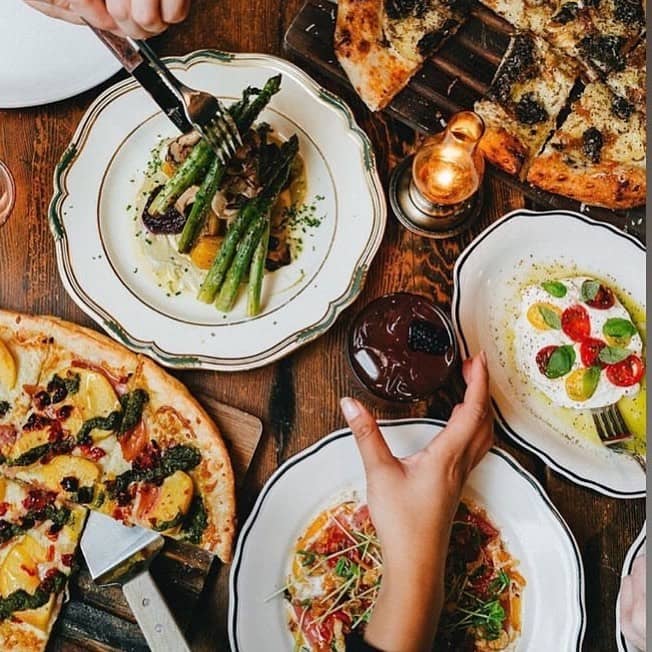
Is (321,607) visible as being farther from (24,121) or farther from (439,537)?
(24,121)

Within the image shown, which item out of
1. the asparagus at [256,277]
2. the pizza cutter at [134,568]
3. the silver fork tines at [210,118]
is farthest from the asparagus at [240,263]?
the pizza cutter at [134,568]

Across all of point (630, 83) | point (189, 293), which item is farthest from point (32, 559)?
point (630, 83)

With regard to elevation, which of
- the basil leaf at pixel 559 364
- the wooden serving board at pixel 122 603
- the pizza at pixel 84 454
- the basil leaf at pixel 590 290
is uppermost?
the basil leaf at pixel 590 290

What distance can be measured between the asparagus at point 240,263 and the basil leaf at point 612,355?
1.49m

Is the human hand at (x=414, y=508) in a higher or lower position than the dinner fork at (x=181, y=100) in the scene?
lower

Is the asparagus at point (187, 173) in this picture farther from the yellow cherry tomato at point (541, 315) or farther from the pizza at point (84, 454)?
the yellow cherry tomato at point (541, 315)

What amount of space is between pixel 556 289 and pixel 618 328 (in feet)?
0.98

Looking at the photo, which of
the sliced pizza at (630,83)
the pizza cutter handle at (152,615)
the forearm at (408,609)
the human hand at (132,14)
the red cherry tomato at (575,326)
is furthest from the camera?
the sliced pizza at (630,83)

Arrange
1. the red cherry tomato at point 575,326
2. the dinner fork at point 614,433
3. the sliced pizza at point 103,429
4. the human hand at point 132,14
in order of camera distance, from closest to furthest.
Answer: the human hand at point 132,14 < the sliced pizza at point 103,429 < the dinner fork at point 614,433 < the red cherry tomato at point 575,326

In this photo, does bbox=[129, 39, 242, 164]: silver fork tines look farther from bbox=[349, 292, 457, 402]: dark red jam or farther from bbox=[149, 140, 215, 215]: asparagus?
bbox=[349, 292, 457, 402]: dark red jam

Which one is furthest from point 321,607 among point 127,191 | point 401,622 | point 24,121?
point 24,121

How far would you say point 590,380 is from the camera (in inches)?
144

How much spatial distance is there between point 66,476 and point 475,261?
1.88 metres

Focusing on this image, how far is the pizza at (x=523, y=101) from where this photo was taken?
3834mm
